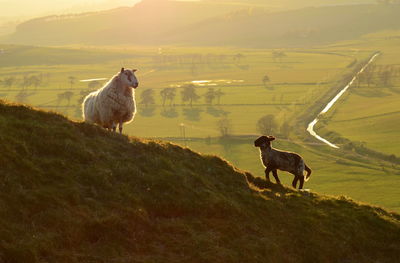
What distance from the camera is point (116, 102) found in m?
24.5

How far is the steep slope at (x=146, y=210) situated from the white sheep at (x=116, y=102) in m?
3.11

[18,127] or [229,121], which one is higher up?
[18,127]

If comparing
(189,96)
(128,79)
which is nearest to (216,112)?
(189,96)

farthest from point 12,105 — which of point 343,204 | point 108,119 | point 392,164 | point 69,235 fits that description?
point 392,164

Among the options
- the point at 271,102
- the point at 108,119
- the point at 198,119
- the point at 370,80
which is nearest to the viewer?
the point at 108,119

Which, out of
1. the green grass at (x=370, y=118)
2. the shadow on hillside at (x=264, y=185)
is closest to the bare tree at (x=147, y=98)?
the green grass at (x=370, y=118)

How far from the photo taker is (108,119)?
80.7ft

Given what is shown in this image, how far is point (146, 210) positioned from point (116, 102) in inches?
343

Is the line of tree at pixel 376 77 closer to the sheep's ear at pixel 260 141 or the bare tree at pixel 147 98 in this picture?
the bare tree at pixel 147 98

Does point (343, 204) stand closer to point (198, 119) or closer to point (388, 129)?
point (388, 129)

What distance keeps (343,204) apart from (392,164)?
79.5 meters

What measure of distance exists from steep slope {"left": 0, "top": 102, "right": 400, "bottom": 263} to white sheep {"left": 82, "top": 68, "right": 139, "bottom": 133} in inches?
123

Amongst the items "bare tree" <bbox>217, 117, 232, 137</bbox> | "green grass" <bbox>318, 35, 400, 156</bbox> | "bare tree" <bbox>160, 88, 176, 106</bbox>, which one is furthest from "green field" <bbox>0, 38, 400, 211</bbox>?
"bare tree" <bbox>160, 88, 176, 106</bbox>

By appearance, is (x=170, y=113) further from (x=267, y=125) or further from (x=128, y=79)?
(x=128, y=79)
